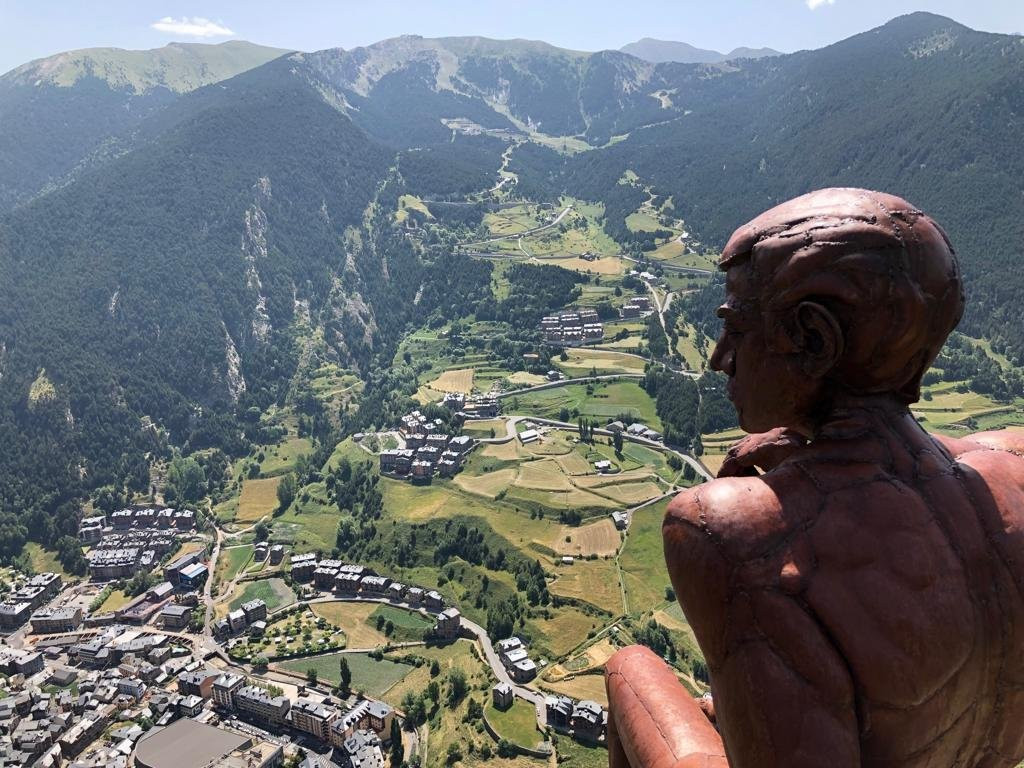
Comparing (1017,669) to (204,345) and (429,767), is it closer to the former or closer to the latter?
(429,767)

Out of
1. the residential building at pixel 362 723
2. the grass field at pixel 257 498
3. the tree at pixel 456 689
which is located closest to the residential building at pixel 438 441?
the grass field at pixel 257 498

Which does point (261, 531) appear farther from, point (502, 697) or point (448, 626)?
point (502, 697)

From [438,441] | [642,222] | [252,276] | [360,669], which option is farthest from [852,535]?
[642,222]

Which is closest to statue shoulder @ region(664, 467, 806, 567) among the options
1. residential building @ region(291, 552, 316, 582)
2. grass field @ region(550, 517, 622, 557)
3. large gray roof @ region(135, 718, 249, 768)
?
large gray roof @ region(135, 718, 249, 768)

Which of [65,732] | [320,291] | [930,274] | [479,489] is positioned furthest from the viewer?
[320,291]

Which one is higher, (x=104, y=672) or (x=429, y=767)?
(x=429, y=767)

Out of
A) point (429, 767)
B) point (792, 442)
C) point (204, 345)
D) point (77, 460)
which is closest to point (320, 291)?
point (204, 345)
